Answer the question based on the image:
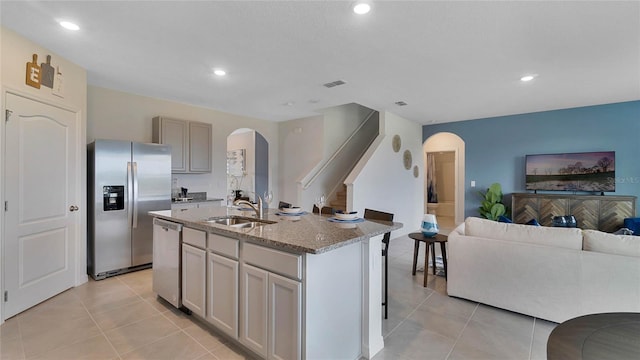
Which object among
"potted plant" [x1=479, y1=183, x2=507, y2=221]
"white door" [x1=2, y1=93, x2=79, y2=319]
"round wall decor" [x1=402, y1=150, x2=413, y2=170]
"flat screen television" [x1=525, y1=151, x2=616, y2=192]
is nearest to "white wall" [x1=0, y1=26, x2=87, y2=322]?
"white door" [x1=2, y1=93, x2=79, y2=319]

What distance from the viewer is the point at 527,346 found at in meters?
2.12

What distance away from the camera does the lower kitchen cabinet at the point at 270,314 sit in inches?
65.1

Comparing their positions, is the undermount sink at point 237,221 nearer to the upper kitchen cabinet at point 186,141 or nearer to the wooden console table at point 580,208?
the upper kitchen cabinet at point 186,141

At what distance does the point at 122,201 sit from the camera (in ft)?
12.0

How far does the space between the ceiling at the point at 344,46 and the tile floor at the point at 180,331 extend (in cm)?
254

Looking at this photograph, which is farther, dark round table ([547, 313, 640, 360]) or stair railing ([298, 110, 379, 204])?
stair railing ([298, 110, 379, 204])

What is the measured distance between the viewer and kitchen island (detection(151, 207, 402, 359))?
1650 millimetres

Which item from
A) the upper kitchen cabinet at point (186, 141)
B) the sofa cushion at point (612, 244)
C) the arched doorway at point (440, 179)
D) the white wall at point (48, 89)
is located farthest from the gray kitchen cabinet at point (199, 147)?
the arched doorway at point (440, 179)

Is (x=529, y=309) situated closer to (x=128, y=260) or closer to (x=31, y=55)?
(x=128, y=260)

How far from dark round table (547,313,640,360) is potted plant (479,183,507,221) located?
5.46 meters

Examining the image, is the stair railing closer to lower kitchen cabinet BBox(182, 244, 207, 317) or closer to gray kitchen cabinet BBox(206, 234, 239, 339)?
lower kitchen cabinet BBox(182, 244, 207, 317)

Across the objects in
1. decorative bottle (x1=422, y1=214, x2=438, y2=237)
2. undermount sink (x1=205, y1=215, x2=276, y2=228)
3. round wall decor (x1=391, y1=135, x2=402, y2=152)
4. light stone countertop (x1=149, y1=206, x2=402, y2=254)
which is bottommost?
decorative bottle (x1=422, y1=214, x2=438, y2=237)

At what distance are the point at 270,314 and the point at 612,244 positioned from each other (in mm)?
2763

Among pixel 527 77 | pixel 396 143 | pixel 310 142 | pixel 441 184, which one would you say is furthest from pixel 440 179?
pixel 527 77
